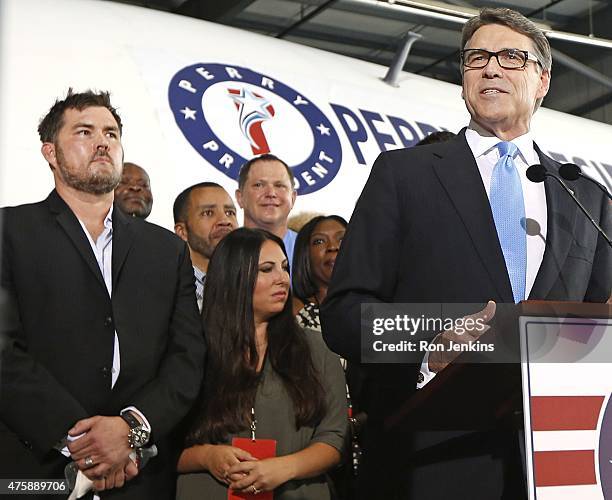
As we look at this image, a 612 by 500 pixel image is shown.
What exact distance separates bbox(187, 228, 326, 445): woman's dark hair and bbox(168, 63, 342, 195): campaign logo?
1312mm

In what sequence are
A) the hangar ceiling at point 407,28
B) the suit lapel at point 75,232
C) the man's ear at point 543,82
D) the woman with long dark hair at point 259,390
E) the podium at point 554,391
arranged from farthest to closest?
1. the hangar ceiling at point 407,28
2. the woman with long dark hair at point 259,390
3. the suit lapel at point 75,232
4. the man's ear at point 543,82
5. the podium at point 554,391

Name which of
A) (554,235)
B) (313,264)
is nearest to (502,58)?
(554,235)

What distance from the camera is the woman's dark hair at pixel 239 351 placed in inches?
111

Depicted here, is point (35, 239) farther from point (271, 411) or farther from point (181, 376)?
point (271, 411)

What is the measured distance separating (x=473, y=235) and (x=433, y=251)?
87mm

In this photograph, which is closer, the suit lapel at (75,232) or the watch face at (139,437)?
the watch face at (139,437)

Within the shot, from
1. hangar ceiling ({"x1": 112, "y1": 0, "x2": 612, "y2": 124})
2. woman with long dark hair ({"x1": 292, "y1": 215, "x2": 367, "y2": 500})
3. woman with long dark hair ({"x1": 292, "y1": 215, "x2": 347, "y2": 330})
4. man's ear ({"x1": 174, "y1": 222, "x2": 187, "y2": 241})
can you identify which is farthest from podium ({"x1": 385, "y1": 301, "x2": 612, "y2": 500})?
hangar ceiling ({"x1": 112, "y1": 0, "x2": 612, "y2": 124})

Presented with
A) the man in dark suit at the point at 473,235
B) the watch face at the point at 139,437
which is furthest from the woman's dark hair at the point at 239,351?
the man in dark suit at the point at 473,235

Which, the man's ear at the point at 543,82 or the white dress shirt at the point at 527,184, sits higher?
the man's ear at the point at 543,82

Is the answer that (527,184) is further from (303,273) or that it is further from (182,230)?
(182,230)

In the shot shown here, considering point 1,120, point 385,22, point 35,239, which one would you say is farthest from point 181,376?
point 385,22

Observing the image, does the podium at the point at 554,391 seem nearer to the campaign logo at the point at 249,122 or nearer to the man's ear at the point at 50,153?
the man's ear at the point at 50,153

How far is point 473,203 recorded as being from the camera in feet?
6.44

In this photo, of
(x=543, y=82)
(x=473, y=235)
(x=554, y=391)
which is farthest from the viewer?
(x=543, y=82)
